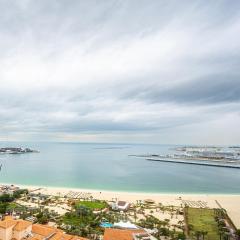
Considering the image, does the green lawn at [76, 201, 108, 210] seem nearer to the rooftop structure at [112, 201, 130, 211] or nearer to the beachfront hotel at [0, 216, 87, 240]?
the rooftop structure at [112, 201, 130, 211]

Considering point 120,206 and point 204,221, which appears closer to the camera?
point 204,221

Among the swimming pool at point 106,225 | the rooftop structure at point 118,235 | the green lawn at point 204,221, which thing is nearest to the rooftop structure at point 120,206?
the swimming pool at point 106,225

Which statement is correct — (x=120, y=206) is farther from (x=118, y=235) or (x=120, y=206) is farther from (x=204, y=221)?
(x=118, y=235)

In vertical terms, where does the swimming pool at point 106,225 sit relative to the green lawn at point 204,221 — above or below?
above

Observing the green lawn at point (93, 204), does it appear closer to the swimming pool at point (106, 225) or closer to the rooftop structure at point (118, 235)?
the swimming pool at point (106, 225)

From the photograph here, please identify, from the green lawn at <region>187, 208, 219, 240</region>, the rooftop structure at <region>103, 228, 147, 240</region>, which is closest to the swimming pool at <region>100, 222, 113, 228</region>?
the rooftop structure at <region>103, 228, 147, 240</region>

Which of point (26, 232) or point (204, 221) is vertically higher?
point (26, 232)

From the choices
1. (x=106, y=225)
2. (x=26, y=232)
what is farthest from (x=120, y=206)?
(x=26, y=232)
